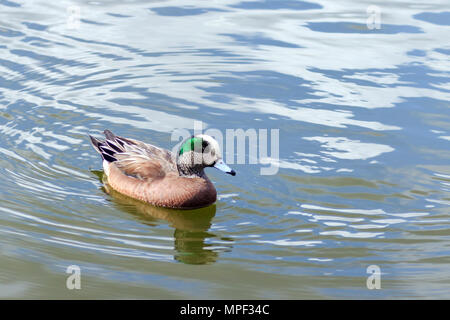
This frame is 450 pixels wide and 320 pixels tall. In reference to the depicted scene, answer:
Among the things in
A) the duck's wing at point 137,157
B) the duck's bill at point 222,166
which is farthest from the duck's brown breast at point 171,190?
the duck's bill at point 222,166

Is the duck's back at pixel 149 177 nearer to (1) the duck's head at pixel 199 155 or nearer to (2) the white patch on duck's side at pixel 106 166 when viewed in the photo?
(2) the white patch on duck's side at pixel 106 166

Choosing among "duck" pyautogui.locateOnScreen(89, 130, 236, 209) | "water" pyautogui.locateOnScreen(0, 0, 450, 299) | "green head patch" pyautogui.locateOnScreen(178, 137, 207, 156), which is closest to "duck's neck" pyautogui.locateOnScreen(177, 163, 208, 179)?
"duck" pyautogui.locateOnScreen(89, 130, 236, 209)

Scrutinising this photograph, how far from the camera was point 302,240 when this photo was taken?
8.44m

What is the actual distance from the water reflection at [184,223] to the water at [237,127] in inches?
1.1

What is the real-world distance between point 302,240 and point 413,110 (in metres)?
4.57

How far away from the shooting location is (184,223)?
9195mm

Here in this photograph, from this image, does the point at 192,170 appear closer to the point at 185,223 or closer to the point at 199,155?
the point at 199,155

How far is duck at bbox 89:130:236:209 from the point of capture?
9414 mm

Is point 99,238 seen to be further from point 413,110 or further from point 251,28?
point 251,28

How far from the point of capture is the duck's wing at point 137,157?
9922 mm

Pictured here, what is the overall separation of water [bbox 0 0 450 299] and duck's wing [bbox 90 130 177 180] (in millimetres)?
377

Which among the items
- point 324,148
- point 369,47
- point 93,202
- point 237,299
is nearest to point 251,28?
point 369,47

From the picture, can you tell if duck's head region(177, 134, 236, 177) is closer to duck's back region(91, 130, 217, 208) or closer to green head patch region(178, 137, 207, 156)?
green head patch region(178, 137, 207, 156)

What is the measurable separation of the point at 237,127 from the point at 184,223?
2.78 meters
